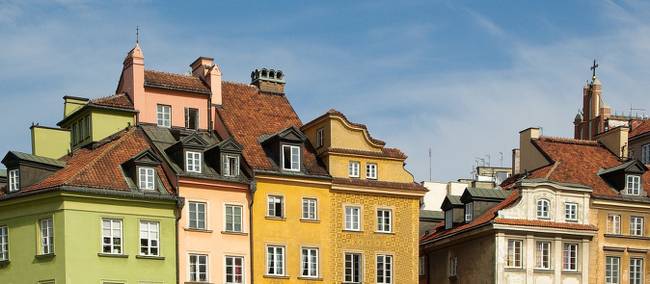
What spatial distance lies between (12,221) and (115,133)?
7.28 meters

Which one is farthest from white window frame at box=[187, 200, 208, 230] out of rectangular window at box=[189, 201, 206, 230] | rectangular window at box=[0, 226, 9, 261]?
rectangular window at box=[0, 226, 9, 261]

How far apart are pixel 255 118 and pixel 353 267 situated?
31.3ft

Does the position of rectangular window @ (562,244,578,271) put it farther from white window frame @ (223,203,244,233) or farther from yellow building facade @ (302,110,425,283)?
white window frame @ (223,203,244,233)


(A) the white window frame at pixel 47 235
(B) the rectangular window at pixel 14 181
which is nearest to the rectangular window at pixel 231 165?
(A) the white window frame at pixel 47 235

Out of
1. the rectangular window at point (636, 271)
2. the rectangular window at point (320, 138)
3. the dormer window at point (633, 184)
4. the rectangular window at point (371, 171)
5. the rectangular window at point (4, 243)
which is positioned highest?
the rectangular window at point (320, 138)

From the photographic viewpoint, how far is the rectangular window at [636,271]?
71000 millimetres

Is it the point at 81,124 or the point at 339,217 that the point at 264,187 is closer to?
the point at 339,217

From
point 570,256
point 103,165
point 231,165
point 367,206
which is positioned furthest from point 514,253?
point 103,165

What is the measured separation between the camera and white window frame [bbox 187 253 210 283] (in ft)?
202

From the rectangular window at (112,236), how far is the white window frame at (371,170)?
13.4 m

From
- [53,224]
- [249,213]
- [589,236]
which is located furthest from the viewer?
[589,236]

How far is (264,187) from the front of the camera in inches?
2527

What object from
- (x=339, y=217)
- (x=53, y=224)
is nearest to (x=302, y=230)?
(x=339, y=217)

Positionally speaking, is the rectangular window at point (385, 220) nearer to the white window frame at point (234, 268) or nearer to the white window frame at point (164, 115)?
the white window frame at point (234, 268)
